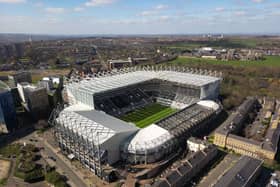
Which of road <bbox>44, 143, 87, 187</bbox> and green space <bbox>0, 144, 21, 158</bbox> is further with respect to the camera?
green space <bbox>0, 144, 21, 158</bbox>

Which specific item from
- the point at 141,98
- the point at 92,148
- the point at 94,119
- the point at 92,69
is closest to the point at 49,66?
the point at 92,69

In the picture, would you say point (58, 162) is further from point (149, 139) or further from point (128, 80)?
point (128, 80)

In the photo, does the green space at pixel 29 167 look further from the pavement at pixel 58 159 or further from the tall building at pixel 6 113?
the tall building at pixel 6 113

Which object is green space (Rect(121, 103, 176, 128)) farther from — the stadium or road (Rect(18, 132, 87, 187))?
road (Rect(18, 132, 87, 187))

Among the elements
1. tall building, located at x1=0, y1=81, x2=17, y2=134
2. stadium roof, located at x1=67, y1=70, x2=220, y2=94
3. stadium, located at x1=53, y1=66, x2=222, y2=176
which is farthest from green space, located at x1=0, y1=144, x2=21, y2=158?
stadium roof, located at x1=67, y1=70, x2=220, y2=94

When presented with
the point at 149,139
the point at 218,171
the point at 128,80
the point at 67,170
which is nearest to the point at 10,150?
the point at 67,170

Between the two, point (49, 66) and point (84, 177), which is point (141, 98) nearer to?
point (84, 177)

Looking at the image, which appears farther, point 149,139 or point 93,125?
point 93,125
